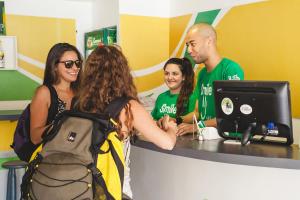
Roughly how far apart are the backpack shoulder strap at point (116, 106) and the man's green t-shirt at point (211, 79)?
3.61 ft

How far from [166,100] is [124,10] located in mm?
1474

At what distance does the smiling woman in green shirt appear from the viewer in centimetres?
333

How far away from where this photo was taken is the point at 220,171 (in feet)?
7.12

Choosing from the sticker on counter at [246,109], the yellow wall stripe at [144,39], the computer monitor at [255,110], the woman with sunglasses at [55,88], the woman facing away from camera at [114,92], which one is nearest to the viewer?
the woman facing away from camera at [114,92]

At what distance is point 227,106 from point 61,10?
3.15 metres

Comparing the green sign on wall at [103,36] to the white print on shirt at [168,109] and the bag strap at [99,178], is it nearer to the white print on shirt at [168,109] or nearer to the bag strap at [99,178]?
the white print on shirt at [168,109]

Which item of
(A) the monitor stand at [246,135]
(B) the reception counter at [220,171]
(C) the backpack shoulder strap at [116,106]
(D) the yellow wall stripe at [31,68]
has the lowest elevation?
(B) the reception counter at [220,171]

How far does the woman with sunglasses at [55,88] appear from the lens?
2348mm

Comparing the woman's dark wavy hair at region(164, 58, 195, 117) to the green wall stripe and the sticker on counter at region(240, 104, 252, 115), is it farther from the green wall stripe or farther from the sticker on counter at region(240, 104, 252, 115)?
the green wall stripe

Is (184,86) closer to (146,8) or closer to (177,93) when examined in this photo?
(177,93)

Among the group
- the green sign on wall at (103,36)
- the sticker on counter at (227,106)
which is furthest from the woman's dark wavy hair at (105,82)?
the green sign on wall at (103,36)

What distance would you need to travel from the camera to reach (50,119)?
94.7 inches

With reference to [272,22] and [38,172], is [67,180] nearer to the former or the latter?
[38,172]

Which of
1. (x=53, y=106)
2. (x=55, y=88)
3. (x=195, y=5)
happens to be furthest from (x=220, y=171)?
(x=195, y=5)
